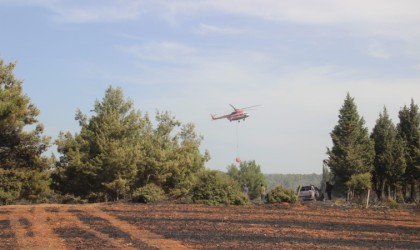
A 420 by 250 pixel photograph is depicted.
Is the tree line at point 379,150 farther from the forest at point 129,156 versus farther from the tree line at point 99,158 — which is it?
the tree line at point 99,158

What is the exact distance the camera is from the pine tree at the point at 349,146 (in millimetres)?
48469

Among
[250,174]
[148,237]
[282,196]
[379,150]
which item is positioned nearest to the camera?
[148,237]

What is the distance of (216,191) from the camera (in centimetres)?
3019

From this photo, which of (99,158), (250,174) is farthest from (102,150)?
(250,174)

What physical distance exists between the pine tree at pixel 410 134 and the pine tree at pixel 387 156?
0.98 meters

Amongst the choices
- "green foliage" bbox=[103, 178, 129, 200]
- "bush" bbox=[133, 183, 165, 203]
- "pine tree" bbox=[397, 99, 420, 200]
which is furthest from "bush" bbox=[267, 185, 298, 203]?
"pine tree" bbox=[397, 99, 420, 200]

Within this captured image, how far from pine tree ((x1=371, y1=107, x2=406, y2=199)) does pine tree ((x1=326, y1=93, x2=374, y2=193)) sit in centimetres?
146

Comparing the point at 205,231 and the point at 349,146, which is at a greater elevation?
the point at 349,146

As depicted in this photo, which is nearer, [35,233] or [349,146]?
[35,233]

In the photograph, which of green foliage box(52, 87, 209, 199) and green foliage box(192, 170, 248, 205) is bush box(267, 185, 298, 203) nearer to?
green foliage box(192, 170, 248, 205)

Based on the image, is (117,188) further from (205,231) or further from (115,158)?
(205,231)

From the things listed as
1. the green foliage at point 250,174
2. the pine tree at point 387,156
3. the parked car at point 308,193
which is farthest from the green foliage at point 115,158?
the green foliage at point 250,174

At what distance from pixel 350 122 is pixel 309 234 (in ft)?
118

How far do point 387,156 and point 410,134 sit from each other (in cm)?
508
